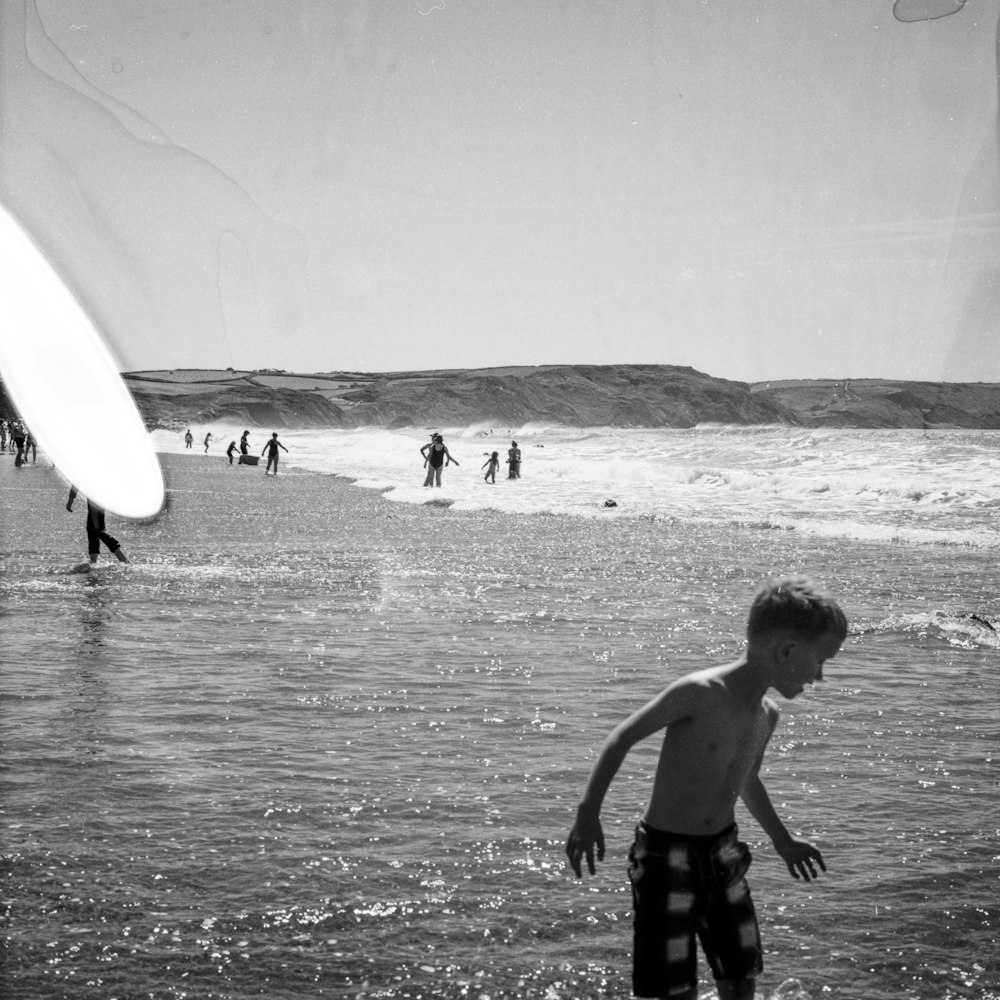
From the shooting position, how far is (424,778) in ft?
18.9

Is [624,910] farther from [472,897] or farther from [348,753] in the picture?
[348,753]

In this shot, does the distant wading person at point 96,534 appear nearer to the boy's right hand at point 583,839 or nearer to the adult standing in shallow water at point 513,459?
the boy's right hand at point 583,839

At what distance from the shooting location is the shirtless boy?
10.1ft

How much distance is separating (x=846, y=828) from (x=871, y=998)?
1.57 m

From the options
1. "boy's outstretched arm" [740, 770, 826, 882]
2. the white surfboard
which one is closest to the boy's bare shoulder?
"boy's outstretched arm" [740, 770, 826, 882]

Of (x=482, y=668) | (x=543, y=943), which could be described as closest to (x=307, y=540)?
(x=482, y=668)

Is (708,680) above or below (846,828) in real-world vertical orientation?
above

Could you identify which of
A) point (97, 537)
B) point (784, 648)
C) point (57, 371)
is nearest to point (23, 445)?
point (97, 537)

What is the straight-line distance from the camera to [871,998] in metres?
3.64

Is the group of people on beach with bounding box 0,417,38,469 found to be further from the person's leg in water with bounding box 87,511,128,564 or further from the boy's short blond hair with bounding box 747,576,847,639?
the boy's short blond hair with bounding box 747,576,847,639

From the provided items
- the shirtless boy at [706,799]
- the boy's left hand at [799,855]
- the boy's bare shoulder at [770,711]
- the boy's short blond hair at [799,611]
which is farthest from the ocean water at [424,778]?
the boy's short blond hair at [799,611]

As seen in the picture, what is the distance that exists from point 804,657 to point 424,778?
10.0ft

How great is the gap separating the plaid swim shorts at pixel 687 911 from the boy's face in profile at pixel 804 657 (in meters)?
0.45

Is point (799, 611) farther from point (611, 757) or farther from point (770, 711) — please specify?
point (611, 757)
